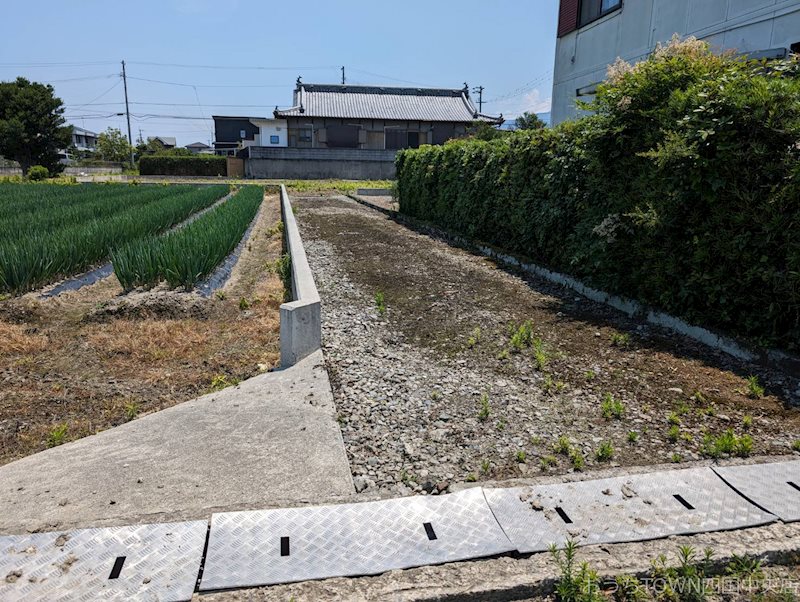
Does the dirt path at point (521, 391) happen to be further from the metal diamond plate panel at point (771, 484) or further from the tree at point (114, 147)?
the tree at point (114, 147)

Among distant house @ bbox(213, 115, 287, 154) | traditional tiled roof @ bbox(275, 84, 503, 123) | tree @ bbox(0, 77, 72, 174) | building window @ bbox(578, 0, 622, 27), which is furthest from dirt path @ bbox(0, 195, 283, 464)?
distant house @ bbox(213, 115, 287, 154)

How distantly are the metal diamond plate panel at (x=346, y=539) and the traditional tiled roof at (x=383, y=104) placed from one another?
4026cm

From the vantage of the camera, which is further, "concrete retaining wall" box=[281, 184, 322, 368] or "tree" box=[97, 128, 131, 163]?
"tree" box=[97, 128, 131, 163]

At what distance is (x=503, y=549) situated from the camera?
2.14 meters

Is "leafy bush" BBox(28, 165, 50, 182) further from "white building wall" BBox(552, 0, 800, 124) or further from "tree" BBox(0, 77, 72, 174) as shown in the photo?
"white building wall" BBox(552, 0, 800, 124)

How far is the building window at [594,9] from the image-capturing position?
10.9m

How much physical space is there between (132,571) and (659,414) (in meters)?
3.02

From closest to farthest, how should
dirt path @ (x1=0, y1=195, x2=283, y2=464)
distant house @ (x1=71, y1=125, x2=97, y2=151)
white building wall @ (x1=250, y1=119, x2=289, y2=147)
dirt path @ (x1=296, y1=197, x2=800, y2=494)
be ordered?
1. dirt path @ (x1=296, y1=197, x2=800, y2=494)
2. dirt path @ (x1=0, y1=195, x2=283, y2=464)
3. white building wall @ (x1=250, y1=119, x2=289, y2=147)
4. distant house @ (x1=71, y1=125, x2=97, y2=151)

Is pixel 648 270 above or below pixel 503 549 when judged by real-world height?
above

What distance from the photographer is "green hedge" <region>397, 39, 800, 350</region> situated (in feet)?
13.0

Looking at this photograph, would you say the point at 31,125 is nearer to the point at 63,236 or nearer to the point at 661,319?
the point at 63,236

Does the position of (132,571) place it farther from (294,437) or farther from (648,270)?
(648,270)

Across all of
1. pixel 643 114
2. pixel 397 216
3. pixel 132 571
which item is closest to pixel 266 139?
pixel 397 216

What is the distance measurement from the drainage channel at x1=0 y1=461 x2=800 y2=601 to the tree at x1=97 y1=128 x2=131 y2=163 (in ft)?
217
